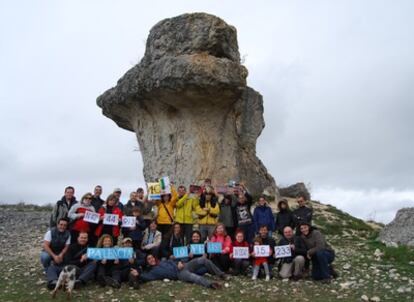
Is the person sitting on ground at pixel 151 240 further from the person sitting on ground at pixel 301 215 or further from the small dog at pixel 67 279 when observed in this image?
the person sitting on ground at pixel 301 215

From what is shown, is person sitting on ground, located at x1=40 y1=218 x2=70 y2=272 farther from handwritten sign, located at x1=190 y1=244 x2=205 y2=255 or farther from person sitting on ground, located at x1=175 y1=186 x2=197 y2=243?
person sitting on ground, located at x1=175 y1=186 x2=197 y2=243

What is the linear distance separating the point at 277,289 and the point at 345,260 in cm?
404

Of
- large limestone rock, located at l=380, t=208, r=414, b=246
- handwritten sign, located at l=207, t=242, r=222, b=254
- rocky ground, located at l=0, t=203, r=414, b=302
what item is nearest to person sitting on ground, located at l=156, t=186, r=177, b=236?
handwritten sign, located at l=207, t=242, r=222, b=254

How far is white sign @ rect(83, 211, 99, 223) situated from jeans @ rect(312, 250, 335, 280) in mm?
5473

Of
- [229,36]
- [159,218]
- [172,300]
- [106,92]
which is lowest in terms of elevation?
[172,300]

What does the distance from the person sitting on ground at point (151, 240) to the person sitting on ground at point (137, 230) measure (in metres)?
0.12

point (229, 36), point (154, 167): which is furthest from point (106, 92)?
point (229, 36)

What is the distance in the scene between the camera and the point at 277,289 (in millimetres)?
10352

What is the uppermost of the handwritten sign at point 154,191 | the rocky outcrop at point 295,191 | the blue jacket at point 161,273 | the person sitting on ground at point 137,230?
the rocky outcrop at point 295,191

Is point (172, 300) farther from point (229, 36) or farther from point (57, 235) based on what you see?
point (229, 36)

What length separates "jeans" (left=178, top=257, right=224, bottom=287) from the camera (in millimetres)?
10767

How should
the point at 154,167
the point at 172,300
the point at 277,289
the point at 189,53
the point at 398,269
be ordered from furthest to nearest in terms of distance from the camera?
the point at 154,167 → the point at 189,53 → the point at 398,269 → the point at 277,289 → the point at 172,300

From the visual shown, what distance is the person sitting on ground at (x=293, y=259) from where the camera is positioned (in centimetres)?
1131

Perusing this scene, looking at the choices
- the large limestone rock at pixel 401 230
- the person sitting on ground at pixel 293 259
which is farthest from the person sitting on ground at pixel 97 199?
the large limestone rock at pixel 401 230
